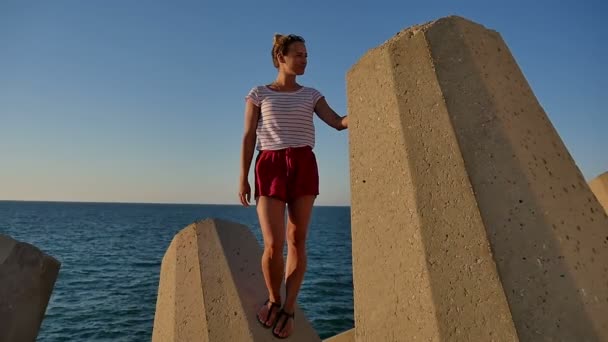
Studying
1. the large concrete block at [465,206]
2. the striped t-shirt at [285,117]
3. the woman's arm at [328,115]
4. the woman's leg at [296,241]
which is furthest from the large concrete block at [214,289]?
the large concrete block at [465,206]

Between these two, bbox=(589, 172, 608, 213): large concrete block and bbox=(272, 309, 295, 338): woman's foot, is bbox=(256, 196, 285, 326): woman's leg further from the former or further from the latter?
bbox=(589, 172, 608, 213): large concrete block

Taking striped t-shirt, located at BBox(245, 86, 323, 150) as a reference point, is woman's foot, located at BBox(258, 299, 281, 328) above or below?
below

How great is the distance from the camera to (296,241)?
9.92 ft

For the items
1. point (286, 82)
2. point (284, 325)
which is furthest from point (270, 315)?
point (286, 82)

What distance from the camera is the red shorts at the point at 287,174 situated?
2924 mm

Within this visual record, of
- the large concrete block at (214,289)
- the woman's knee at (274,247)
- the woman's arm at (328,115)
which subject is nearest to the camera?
the woman's arm at (328,115)

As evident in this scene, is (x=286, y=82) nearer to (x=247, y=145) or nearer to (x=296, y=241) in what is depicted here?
(x=247, y=145)

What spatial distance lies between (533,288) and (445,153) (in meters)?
0.56

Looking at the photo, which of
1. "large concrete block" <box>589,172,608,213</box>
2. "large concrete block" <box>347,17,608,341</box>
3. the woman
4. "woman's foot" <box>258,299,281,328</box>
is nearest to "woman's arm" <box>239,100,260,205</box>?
the woman

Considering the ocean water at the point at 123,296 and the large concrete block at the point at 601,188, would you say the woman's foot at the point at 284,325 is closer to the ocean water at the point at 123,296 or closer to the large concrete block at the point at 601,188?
the large concrete block at the point at 601,188

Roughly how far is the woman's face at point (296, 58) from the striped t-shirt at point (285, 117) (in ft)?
0.42

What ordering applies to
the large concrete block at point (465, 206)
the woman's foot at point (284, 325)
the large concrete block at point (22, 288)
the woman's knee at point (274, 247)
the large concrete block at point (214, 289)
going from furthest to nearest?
the large concrete block at point (22, 288) → the large concrete block at point (214, 289) → the woman's foot at point (284, 325) → the woman's knee at point (274, 247) → the large concrete block at point (465, 206)

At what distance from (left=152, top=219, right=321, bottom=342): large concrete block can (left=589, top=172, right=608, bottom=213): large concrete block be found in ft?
7.42

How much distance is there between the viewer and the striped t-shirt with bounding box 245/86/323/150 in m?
2.96
